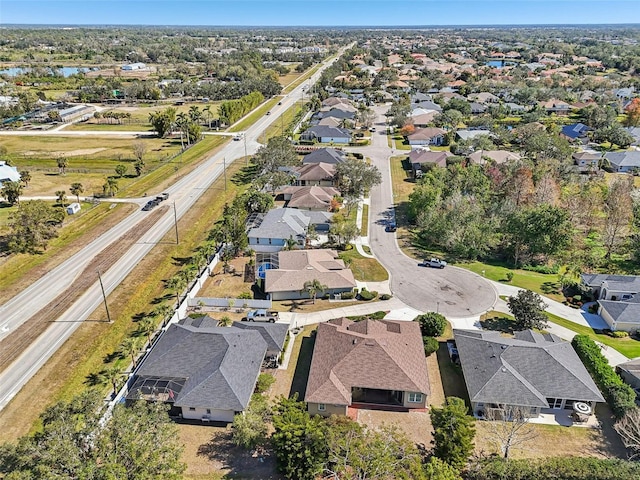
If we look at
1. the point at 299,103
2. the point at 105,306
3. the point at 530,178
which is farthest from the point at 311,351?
the point at 299,103

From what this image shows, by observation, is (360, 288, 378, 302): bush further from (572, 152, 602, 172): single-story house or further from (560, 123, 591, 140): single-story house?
(560, 123, 591, 140): single-story house

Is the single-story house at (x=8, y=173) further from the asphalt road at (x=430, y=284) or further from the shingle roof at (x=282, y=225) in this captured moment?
the asphalt road at (x=430, y=284)

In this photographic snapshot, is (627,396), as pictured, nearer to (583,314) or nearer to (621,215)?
(583,314)

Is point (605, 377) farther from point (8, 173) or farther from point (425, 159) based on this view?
point (8, 173)

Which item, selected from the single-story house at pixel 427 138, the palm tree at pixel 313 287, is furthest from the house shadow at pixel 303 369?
the single-story house at pixel 427 138

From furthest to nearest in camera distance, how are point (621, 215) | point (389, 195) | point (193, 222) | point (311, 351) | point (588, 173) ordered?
point (588, 173)
point (389, 195)
point (193, 222)
point (621, 215)
point (311, 351)

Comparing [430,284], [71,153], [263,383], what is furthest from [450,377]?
[71,153]
